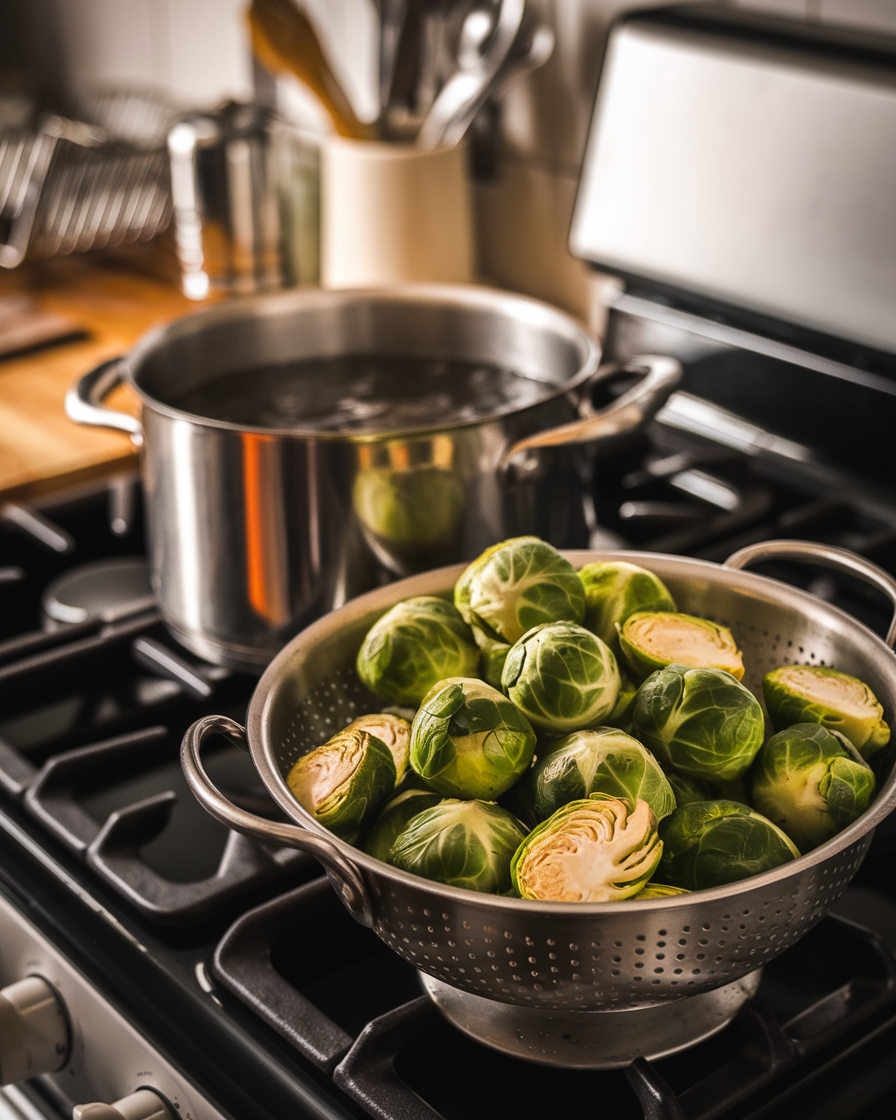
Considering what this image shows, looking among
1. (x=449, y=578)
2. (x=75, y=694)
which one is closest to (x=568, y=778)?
(x=449, y=578)

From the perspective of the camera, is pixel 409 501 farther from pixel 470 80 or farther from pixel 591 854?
pixel 470 80

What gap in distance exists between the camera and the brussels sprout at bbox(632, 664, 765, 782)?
674 mm

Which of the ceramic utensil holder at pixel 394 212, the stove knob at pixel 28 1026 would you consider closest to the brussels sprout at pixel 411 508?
the stove knob at pixel 28 1026

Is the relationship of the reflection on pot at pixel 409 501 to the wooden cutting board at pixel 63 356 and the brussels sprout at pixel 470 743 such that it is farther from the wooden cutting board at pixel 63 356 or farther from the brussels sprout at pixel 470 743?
the wooden cutting board at pixel 63 356

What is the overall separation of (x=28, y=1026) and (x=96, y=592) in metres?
0.51

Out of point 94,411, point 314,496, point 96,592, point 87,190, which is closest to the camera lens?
point 314,496

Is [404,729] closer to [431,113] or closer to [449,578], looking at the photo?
[449,578]

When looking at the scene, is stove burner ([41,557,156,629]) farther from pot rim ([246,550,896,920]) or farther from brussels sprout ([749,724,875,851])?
brussels sprout ([749,724,875,851])

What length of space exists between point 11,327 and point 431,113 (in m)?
0.72

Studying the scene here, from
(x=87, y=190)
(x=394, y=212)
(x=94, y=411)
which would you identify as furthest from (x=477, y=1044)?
(x=87, y=190)

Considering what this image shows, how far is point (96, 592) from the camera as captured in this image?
1.23 m

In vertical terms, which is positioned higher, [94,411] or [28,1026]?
[94,411]

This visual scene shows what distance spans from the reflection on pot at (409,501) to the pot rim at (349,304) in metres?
0.02

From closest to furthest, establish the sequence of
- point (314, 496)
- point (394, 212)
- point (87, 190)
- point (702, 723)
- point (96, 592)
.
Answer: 1. point (702, 723)
2. point (314, 496)
3. point (96, 592)
4. point (394, 212)
5. point (87, 190)
